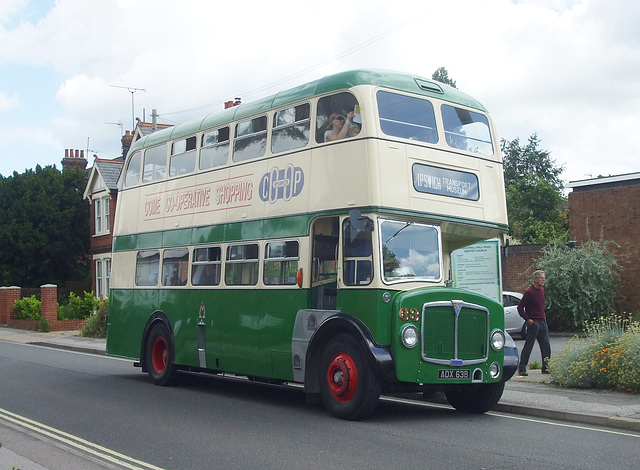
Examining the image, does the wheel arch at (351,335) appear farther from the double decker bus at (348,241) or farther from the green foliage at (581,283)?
the green foliage at (581,283)

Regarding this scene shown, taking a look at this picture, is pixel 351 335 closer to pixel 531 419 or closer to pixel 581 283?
pixel 531 419

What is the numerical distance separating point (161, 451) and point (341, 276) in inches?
132

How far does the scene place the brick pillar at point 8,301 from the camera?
3975 centimetres

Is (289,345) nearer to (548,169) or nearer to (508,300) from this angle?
(508,300)

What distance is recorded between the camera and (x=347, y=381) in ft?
33.6

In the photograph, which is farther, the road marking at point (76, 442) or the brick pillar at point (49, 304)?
the brick pillar at point (49, 304)

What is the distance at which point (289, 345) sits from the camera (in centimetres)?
1145

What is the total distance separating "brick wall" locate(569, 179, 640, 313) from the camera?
24891 millimetres

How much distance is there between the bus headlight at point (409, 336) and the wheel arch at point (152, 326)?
5911mm

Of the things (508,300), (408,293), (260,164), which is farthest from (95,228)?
(408,293)

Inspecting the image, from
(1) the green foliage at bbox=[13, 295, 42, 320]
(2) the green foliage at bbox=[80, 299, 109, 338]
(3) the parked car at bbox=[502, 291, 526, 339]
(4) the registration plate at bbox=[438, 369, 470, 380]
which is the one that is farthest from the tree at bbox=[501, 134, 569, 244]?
(4) the registration plate at bbox=[438, 369, 470, 380]

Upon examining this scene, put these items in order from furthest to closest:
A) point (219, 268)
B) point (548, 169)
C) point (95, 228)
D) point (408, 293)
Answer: point (548, 169) → point (95, 228) → point (219, 268) → point (408, 293)

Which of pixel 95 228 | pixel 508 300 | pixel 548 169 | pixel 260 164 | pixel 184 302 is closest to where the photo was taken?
pixel 260 164

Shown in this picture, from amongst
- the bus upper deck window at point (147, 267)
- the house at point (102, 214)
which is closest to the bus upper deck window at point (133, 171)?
the bus upper deck window at point (147, 267)
